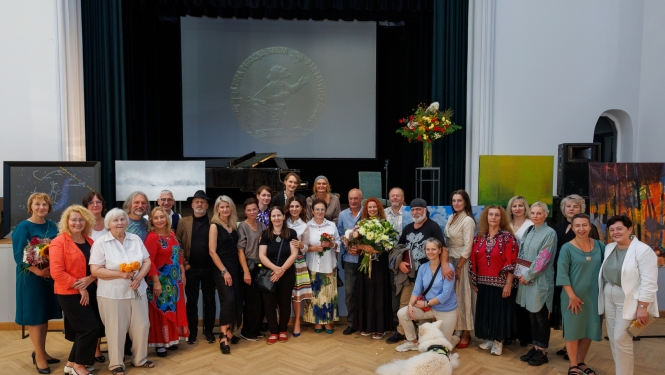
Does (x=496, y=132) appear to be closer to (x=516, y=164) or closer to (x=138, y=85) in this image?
(x=516, y=164)

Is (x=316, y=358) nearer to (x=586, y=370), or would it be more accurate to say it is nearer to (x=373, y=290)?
(x=373, y=290)

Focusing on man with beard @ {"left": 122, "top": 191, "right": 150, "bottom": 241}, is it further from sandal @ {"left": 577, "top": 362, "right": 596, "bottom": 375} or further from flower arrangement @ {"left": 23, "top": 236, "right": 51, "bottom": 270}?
sandal @ {"left": 577, "top": 362, "right": 596, "bottom": 375}

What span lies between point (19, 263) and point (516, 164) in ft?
21.2

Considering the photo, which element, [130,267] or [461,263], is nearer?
[130,267]

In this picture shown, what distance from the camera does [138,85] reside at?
36.9ft

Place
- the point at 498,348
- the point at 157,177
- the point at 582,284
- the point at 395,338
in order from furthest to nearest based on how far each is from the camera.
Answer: the point at 157,177 < the point at 395,338 < the point at 498,348 < the point at 582,284

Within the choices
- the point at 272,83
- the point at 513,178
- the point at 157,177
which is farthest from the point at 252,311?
the point at 272,83

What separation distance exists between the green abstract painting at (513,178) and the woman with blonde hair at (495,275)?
2.44 m

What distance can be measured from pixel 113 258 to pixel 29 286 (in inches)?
41.6

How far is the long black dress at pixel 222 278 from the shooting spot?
5340 millimetres

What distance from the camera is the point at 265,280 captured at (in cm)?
541

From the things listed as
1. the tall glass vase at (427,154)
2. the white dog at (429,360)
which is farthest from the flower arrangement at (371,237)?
the tall glass vase at (427,154)

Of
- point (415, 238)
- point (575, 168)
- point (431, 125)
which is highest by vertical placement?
point (431, 125)

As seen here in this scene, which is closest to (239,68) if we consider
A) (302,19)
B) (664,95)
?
(302,19)
